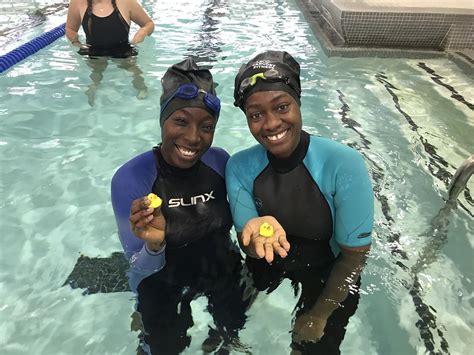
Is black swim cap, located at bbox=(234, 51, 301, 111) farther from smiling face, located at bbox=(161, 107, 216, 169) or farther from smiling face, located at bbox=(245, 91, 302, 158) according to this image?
smiling face, located at bbox=(161, 107, 216, 169)

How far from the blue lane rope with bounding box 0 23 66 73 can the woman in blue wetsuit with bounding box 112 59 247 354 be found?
5.84m

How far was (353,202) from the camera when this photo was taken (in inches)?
84.4

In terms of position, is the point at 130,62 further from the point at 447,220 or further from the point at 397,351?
the point at 397,351

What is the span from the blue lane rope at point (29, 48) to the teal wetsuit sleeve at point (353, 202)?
6606 mm

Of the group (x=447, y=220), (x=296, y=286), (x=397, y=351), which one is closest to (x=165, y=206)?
(x=296, y=286)

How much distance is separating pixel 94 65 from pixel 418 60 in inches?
227

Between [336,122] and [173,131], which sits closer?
[173,131]

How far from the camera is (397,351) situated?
275cm

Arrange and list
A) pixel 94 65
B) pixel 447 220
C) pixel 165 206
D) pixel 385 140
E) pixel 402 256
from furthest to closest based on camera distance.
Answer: pixel 94 65, pixel 385 140, pixel 447 220, pixel 402 256, pixel 165 206

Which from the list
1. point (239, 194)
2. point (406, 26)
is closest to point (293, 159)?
point (239, 194)

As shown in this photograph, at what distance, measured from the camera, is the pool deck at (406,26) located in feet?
25.4

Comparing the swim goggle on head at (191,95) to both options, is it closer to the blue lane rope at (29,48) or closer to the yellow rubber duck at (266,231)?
the yellow rubber duck at (266,231)

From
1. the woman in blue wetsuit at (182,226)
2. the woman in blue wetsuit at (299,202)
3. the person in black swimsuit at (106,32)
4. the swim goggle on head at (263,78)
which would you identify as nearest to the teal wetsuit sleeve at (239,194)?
the woman in blue wetsuit at (299,202)

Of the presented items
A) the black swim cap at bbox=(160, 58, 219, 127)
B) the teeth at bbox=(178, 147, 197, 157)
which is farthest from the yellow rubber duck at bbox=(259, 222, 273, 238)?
the black swim cap at bbox=(160, 58, 219, 127)
